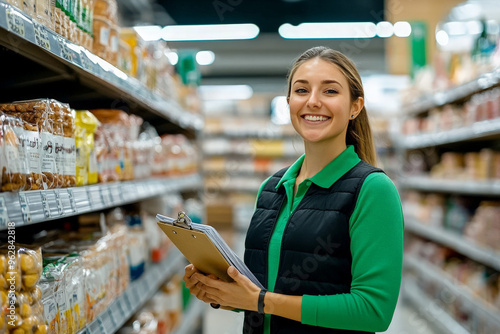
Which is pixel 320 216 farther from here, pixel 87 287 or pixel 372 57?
pixel 372 57

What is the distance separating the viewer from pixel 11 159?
3.46 ft

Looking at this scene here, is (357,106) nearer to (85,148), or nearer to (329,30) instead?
(85,148)

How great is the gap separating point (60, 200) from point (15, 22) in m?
0.44

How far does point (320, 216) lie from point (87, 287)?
746mm

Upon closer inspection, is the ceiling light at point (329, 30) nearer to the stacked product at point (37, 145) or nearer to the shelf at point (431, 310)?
the shelf at point (431, 310)

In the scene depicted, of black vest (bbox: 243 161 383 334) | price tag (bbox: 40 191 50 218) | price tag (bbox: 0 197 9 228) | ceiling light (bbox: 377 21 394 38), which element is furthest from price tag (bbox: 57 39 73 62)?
ceiling light (bbox: 377 21 394 38)

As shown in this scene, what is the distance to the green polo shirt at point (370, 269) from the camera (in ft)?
4.22

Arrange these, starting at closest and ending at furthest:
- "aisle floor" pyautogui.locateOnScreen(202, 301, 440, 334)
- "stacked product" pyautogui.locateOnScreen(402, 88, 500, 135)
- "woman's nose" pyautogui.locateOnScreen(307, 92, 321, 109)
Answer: "woman's nose" pyautogui.locateOnScreen(307, 92, 321, 109) < "stacked product" pyautogui.locateOnScreen(402, 88, 500, 135) < "aisle floor" pyautogui.locateOnScreen(202, 301, 440, 334)

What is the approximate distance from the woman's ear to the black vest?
0.16 m

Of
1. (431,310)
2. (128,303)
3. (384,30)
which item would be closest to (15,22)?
(128,303)

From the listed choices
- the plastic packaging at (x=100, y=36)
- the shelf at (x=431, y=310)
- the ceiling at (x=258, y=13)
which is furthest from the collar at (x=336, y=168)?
the ceiling at (x=258, y=13)

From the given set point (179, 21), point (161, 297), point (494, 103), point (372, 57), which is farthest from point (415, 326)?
point (372, 57)

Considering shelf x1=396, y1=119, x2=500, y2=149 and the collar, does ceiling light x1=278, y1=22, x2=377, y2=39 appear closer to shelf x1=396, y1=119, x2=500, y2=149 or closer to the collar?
shelf x1=396, y1=119, x2=500, y2=149

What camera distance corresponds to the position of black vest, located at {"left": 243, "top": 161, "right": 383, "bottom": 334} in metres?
1.37
